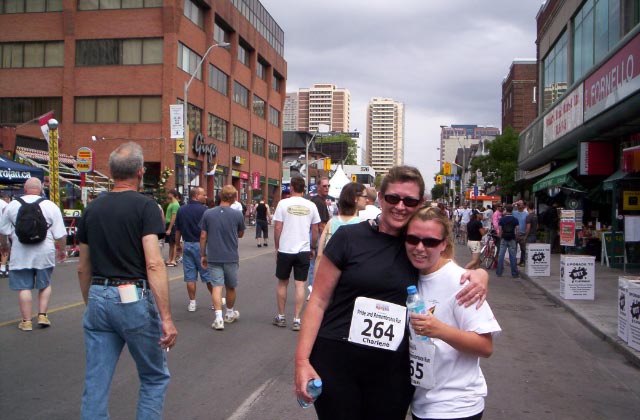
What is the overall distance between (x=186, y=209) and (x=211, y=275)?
200cm

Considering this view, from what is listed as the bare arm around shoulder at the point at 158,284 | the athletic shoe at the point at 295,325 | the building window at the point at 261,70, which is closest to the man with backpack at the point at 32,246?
the athletic shoe at the point at 295,325

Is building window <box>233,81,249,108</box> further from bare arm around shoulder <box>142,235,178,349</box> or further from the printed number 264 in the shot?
the printed number 264

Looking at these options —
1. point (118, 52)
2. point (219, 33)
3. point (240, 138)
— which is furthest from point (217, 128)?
point (118, 52)

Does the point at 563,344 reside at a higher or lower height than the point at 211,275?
lower

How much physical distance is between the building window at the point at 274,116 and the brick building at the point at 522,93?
23.8 meters

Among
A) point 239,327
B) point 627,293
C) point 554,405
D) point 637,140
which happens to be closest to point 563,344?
point 627,293

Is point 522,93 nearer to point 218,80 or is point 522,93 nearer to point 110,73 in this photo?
point 218,80

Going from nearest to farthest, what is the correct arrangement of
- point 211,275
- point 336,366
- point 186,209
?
point 336,366 → point 211,275 → point 186,209

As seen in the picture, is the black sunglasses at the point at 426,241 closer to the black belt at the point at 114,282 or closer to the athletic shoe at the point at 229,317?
the black belt at the point at 114,282

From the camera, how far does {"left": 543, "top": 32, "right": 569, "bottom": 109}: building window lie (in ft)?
81.6

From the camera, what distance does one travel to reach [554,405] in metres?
5.54

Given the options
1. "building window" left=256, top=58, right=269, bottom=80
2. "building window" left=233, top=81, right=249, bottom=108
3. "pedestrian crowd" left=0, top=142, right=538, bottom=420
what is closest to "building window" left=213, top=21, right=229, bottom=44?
"building window" left=233, top=81, right=249, bottom=108

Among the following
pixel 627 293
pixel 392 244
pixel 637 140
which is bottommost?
pixel 627 293

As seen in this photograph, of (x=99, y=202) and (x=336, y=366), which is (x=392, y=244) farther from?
(x=99, y=202)
